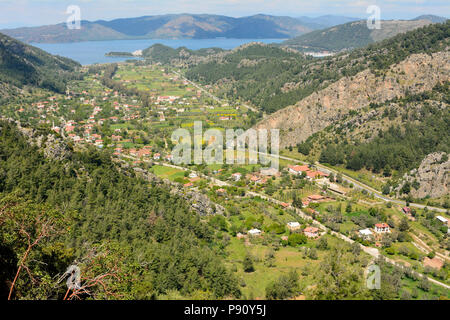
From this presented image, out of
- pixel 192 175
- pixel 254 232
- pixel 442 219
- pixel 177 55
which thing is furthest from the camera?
pixel 177 55

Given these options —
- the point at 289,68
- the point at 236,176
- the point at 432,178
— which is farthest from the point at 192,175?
the point at 289,68

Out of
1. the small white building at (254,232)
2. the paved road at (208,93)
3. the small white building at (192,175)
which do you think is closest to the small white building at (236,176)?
the small white building at (192,175)

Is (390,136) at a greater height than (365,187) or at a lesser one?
greater

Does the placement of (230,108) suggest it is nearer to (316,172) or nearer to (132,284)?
(316,172)

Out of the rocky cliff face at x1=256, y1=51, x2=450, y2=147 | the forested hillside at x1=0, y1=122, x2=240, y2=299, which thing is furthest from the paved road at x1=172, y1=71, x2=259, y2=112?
the forested hillside at x1=0, y1=122, x2=240, y2=299

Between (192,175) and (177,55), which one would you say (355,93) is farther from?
(177,55)

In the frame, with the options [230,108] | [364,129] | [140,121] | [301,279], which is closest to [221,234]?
[301,279]

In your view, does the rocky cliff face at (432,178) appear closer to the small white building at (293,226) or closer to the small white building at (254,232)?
the small white building at (293,226)

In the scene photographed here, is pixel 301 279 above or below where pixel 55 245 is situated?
below
